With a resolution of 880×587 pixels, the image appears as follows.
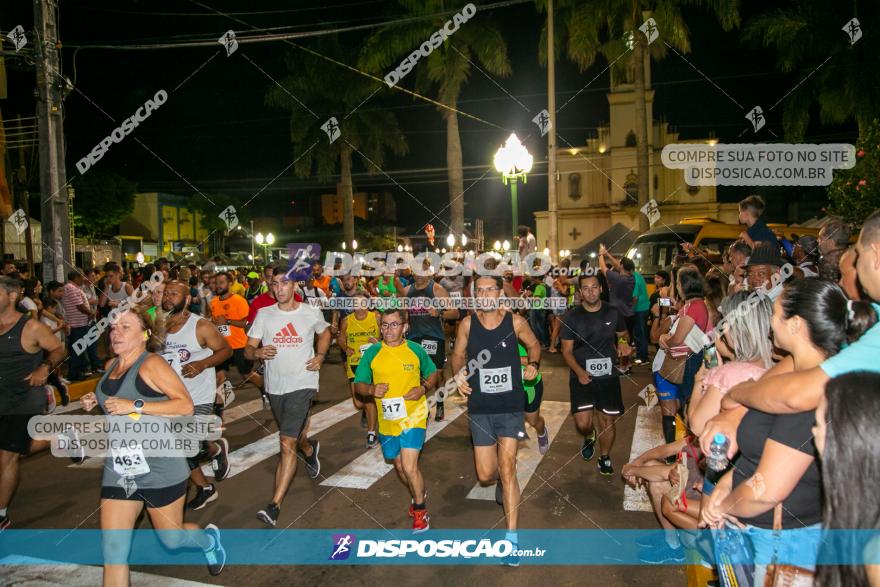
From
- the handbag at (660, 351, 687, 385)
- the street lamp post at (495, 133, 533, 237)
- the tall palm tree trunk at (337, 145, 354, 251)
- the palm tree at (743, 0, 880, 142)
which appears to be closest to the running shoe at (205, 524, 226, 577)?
the handbag at (660, 351, 687, 385)

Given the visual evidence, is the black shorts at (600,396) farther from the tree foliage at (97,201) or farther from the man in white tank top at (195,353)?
the tree foliage at (97,201)

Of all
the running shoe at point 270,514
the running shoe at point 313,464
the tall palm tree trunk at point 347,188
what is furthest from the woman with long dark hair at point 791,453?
the tall palm tree trunk at point 347,188

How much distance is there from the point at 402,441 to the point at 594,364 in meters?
2.41

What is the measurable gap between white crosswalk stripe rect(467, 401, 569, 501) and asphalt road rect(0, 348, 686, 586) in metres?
0.08

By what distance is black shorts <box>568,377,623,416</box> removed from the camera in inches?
244

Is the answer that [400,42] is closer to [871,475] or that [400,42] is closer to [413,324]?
[413,324]

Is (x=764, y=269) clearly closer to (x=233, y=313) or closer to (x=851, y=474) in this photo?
(x=851, y=474)

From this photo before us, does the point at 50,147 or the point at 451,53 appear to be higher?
the point at 451,53

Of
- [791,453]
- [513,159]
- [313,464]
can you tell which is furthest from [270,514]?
[513,159]

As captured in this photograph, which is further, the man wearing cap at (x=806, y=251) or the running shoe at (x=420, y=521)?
the man wearing cap at (x=806, y=251)

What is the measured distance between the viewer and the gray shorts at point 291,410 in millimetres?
5445

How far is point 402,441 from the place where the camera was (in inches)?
195

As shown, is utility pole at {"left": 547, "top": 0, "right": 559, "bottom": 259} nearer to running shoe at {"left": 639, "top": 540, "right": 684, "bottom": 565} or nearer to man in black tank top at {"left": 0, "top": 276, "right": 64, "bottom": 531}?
running shoe at {"left": 639, "top": 540, "right": 684, "bottom": 565}

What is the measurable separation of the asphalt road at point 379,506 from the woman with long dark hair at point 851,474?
8.53ft
